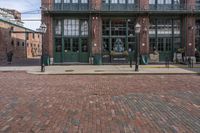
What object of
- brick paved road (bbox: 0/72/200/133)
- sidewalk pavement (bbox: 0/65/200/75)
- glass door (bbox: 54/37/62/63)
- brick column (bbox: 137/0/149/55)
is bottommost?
brick paved road (bbox: 0/72/200/133)

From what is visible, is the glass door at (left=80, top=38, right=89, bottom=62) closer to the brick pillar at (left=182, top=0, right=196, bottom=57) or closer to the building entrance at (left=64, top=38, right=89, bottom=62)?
the building entrance at (left=64, top=38, right=89, bottom=62)

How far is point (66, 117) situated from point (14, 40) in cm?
4225

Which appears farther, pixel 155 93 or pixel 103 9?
pixel 103 9

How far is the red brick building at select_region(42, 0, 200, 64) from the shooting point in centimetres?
3244

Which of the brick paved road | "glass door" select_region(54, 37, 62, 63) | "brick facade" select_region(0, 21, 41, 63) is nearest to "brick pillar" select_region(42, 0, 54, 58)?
"glass door" select_region(54, 37, 62, 63)

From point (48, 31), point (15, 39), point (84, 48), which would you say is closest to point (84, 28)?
point (84, 48)

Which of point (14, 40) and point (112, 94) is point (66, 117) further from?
point (14, 40)

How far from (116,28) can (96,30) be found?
2.27 metres

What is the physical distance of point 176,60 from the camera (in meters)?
32.6

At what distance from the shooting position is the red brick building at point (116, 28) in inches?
1277

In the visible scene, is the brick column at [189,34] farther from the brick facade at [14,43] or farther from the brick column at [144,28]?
the brick facade at [14,43]

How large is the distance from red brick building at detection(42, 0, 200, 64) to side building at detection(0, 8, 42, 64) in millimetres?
11673

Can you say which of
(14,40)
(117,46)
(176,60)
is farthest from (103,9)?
(14,40)

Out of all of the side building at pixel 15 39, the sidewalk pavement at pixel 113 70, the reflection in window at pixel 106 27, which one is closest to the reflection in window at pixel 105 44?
the reflection in window at pixel 106 27
